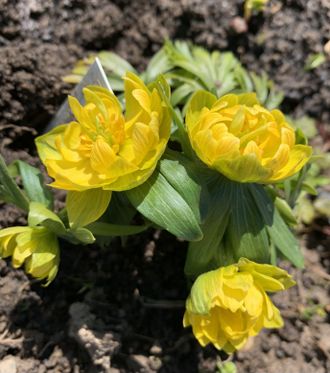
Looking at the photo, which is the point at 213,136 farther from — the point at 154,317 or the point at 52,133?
the point at 154,317

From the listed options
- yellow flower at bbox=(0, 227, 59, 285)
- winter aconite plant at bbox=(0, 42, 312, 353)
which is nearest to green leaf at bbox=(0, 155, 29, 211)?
winter aconite plant at bbox=(0, 42, 312, 353)

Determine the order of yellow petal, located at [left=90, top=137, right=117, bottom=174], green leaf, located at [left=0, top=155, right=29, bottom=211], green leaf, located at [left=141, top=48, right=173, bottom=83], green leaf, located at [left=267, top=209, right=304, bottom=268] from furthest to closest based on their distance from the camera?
green leaf, located at [left=141, top=48, right=173, bottom=83], green leaf, located at [left=267, top=209, right=304, bottom=268], green leaf, located at [left=0, top=155, right=29, bottom=211], yellow petal, located at [left=90, top=137, right=117, bottom=174]

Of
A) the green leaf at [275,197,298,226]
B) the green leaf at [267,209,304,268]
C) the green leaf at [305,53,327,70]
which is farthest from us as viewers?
the green leaf at [305,53,327,70]

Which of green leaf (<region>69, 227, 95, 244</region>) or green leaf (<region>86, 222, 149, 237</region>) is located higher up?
green leaf (<region>69, 227, 95, 244</region>)

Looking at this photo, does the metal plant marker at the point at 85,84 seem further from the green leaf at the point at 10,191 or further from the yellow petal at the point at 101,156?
the green leaf at the point at 10,191

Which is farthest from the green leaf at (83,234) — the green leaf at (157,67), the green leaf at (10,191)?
the green leaf at (157,67)

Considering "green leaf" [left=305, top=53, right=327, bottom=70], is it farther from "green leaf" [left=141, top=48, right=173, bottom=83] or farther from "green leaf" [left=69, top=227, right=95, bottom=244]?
"green leaf" [left=69, top=227, right=95, bottom=244]

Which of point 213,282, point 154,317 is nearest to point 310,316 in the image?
point 154,317

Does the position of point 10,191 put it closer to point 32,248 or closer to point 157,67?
point 32,248
